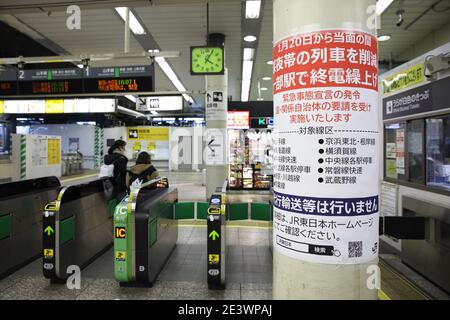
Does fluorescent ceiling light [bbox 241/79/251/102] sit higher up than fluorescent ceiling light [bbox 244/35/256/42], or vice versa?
fluorescent ceiling light [bbox 241/79/251/102]

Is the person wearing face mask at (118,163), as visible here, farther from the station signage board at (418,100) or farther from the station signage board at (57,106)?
the station signage board at (418,100)

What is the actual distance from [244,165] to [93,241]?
6796 millimetres

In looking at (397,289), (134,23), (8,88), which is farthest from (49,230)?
(134,23)

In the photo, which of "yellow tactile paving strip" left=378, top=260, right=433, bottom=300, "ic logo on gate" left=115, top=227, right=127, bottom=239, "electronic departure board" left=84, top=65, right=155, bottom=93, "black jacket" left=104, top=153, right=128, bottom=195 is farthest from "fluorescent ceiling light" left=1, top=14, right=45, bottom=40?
"yellow tactile paving strip" left=378, top=260, right=433, bottom=300

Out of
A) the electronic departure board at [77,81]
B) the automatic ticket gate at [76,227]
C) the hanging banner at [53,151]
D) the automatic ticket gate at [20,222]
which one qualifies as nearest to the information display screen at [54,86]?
the electronic departure board at [77,81]

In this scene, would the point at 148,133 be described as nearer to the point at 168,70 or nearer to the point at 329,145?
the point at 168,70

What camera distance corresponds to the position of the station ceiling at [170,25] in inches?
231

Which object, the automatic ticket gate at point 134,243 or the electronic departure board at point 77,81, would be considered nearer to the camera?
the automatic ticket gate at point 134,243

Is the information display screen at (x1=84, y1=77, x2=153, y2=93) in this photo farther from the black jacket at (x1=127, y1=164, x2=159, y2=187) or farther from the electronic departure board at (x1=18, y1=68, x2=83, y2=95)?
the black jacket at (x1=127, y1=164, x2=159, y2=187)

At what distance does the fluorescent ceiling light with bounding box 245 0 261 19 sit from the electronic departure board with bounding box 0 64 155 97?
2.07 metres

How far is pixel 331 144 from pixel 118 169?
4.60 metres

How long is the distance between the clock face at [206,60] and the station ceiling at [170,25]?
2.56 feet

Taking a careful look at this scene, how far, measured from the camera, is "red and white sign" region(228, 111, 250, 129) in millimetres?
10648

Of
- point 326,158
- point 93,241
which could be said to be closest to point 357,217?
point 326,158
